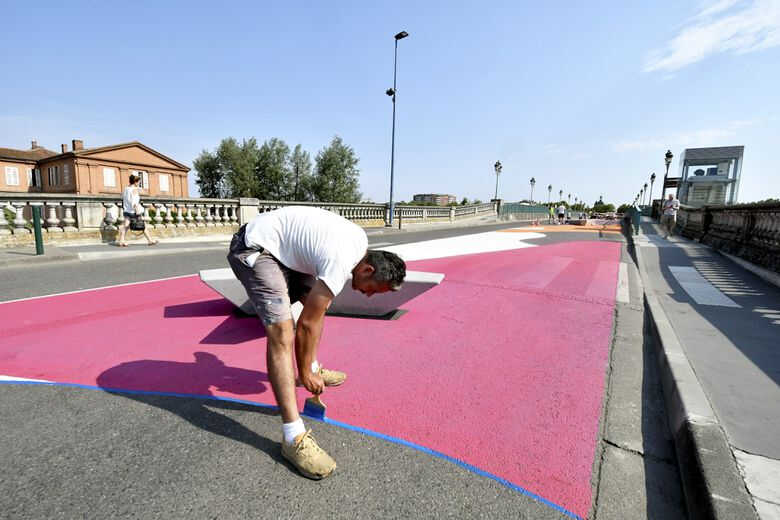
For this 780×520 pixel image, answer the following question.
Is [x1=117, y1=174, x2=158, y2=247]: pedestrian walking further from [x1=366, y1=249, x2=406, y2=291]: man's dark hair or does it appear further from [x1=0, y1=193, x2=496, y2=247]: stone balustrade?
[x1=366, y1=249, x2=406, y2=291]: man's dark hair

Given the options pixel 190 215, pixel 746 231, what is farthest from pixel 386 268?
pixel 190 215

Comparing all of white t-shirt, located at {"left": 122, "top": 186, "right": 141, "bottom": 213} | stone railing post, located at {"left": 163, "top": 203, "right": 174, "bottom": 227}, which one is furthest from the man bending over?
stone railing post, located at {"left": 163, "top": 203, "right": 174, "bottom": 227}

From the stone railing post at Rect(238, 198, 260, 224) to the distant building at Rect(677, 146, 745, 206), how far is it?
88.2 metres

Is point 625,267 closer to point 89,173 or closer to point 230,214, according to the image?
point 230,214

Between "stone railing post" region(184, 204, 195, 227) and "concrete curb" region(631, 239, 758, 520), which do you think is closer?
"concrete curb" region(631, 239, 758, 520)

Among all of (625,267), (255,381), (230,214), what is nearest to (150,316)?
(255,381)

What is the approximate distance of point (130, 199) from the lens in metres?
10.1

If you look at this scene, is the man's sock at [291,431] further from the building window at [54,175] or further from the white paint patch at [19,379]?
the building window at [54,175]

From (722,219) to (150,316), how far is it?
1553 cm

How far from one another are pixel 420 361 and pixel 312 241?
5.93ft

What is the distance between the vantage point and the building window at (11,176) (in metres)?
44.4

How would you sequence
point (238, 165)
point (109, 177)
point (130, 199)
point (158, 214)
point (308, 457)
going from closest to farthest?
1. point (308, 457)
2. point (130, 199)
3. point (158, 214)
4. point (109, 177)
5. point (238, 165)

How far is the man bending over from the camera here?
6.64 feet

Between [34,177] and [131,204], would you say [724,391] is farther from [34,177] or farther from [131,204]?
[34,177]
